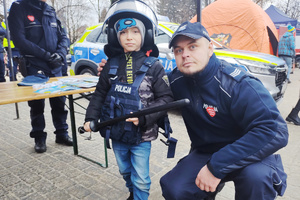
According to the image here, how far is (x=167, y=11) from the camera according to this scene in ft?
123

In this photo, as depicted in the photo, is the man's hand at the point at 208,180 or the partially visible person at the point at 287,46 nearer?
the man's hand at the point at 208,180

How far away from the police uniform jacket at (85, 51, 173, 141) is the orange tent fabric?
24.4 feet

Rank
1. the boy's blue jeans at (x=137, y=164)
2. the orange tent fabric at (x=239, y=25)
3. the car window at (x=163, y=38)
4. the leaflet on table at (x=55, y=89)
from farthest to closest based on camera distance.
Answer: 1. the orange tent fabric at (x=239, y=25)
2. the car window at (x=163, y=38)
3. the leaflet on table at (x=55, y=89)
4. the boy's blue jeans at (x=137, y=164)

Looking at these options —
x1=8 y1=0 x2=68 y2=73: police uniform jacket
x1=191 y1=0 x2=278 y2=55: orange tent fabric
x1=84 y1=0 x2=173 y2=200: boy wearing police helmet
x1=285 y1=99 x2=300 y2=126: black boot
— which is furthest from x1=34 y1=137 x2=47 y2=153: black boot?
x1=191 y1=0 x2=278 y2=55: orange tent fabric

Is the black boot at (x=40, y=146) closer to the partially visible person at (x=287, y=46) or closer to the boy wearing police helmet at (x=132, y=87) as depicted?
the boy wearing police helmet at (x=132, y=87)

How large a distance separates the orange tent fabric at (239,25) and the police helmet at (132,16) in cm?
730

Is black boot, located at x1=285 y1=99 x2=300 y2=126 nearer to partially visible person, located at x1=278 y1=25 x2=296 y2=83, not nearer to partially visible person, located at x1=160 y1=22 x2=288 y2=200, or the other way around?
partially visible person, located at x1=160 y1=22 x2=288 y2=200

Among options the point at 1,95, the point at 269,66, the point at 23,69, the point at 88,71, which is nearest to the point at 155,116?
the point at 1,95

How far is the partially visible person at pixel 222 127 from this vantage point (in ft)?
4.18

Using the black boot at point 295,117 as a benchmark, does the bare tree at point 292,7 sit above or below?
above

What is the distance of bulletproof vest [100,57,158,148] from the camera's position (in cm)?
169

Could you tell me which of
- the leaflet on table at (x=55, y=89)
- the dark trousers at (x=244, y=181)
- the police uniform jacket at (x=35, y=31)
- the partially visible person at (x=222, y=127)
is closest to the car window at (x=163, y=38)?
the police uniform jacket at (x=35, y=31)

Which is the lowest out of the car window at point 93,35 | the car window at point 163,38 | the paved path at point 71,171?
the paved path at point 71,171

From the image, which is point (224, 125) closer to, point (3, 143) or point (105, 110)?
point (105, 110)
